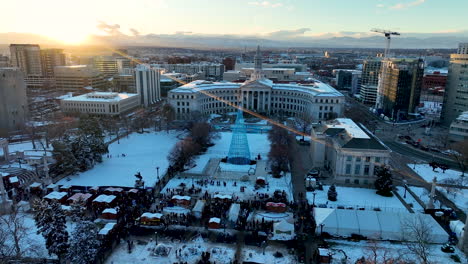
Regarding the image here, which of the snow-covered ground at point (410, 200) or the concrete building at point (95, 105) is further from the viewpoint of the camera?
the concrete building at point (95, 105)

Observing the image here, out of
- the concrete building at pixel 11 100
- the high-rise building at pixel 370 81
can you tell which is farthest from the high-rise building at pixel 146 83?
the high-rise building at pixel 370 81

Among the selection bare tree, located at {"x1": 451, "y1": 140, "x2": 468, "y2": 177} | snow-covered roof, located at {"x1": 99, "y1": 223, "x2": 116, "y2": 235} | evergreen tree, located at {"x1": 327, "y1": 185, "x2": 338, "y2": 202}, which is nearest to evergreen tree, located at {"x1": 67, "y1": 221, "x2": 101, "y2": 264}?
snow-covered roof, located at {"x1": 99, "y1": 223, "x2": 116, "y2": 235}

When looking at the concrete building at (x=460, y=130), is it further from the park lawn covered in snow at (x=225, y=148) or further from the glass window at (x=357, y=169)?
the park lawn covered in snow at (x=225, y=148)

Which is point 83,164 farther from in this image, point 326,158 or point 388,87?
point 388,87

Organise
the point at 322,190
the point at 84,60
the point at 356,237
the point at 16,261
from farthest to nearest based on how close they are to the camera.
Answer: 1. the point at 84,60
2. the point at 322,190
3. the point at 356,237
4. the point at 16,261

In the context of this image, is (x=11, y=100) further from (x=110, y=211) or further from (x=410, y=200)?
(x=410, y=200)

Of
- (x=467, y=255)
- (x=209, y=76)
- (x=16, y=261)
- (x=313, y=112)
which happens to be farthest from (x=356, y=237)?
(x=209, y=76)
